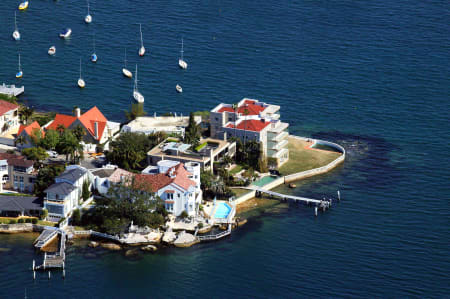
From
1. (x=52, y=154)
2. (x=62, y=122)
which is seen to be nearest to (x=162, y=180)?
(x=52, y=154)

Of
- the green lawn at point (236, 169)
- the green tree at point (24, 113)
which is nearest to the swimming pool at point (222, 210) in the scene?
the green lawn at point (236, 169)

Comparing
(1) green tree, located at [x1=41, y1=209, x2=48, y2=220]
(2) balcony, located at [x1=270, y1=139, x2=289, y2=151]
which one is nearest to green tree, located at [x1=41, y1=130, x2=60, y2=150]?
(1) green tree, located at [x1=41, y1=209, x2=48, y2=220]

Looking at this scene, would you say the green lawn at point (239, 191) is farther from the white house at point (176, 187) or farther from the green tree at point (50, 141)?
the green tree at point (50, 141)

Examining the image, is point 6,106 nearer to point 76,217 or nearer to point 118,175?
point 118,175

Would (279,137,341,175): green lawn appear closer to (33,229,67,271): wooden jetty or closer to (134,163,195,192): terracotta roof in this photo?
(134,163,195,192): terracotta roof

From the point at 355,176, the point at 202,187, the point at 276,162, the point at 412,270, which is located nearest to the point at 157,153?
the point at 202,187

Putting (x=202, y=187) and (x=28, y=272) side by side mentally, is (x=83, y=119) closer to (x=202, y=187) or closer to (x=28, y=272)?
(x=202, y=187)
